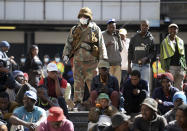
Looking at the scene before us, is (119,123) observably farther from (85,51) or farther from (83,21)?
(83,21)

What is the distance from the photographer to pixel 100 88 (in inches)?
507

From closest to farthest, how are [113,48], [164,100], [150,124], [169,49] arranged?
[150,124], [164,100], [169,49], [113,48]

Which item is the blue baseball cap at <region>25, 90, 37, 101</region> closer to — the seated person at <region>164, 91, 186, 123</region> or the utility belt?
the utility belt

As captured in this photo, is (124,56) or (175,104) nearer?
(175,104)

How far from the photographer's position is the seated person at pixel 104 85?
41.7 feet

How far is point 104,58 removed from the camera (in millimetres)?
13453

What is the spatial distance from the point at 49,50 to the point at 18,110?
49.2 feet

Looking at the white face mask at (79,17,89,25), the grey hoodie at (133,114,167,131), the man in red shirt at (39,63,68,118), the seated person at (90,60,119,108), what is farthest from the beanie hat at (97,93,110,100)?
the white face mask at (79,17,89,25)

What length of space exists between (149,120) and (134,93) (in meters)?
1.87

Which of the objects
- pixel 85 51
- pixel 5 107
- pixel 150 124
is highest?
pixel 85 51

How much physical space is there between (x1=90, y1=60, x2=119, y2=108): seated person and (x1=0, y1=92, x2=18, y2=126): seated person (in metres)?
1.64

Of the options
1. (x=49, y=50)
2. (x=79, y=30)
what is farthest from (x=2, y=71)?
(x=49, y=50)

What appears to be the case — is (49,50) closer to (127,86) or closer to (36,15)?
(36,15)

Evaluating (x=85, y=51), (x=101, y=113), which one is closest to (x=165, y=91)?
(x=101, y=113)
